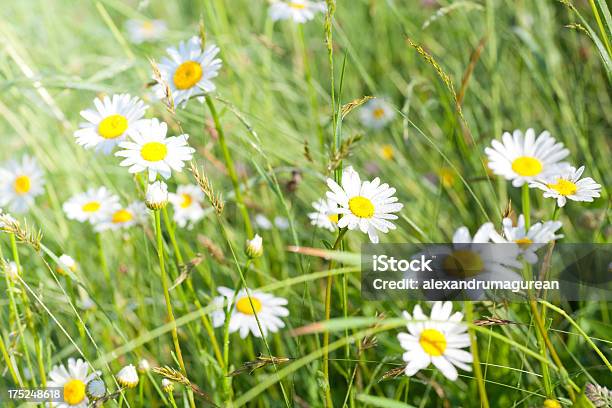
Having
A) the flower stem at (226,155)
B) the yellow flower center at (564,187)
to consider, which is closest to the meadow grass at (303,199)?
the flower stem at (226,155)

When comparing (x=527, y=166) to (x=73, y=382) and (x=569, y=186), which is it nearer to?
(x=569, y=186)

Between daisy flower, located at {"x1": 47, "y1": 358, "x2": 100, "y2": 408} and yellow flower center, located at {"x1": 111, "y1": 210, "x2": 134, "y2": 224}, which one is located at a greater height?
yellow flower center, located at {"x1": 111, "y1": 210, "x2": 134, "y2": 224}

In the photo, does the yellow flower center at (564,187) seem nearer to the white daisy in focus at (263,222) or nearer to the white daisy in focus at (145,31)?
the white daisy in focus at (263,222)

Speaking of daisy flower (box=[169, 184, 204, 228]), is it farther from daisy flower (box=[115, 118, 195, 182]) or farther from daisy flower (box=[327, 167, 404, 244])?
daisy flower (box=[327, 167, 404, 244])

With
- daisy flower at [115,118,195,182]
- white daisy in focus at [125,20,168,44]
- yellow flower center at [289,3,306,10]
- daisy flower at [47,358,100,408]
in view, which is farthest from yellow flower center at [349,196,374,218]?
white daisy in focus at [125,20,168,44]

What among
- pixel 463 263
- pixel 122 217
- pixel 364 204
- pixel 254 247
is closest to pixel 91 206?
pixel 122 217

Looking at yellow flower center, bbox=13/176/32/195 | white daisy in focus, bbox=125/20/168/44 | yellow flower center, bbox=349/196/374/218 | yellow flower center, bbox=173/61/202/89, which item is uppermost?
white daisy in focus, bbox=125/20/168/44
